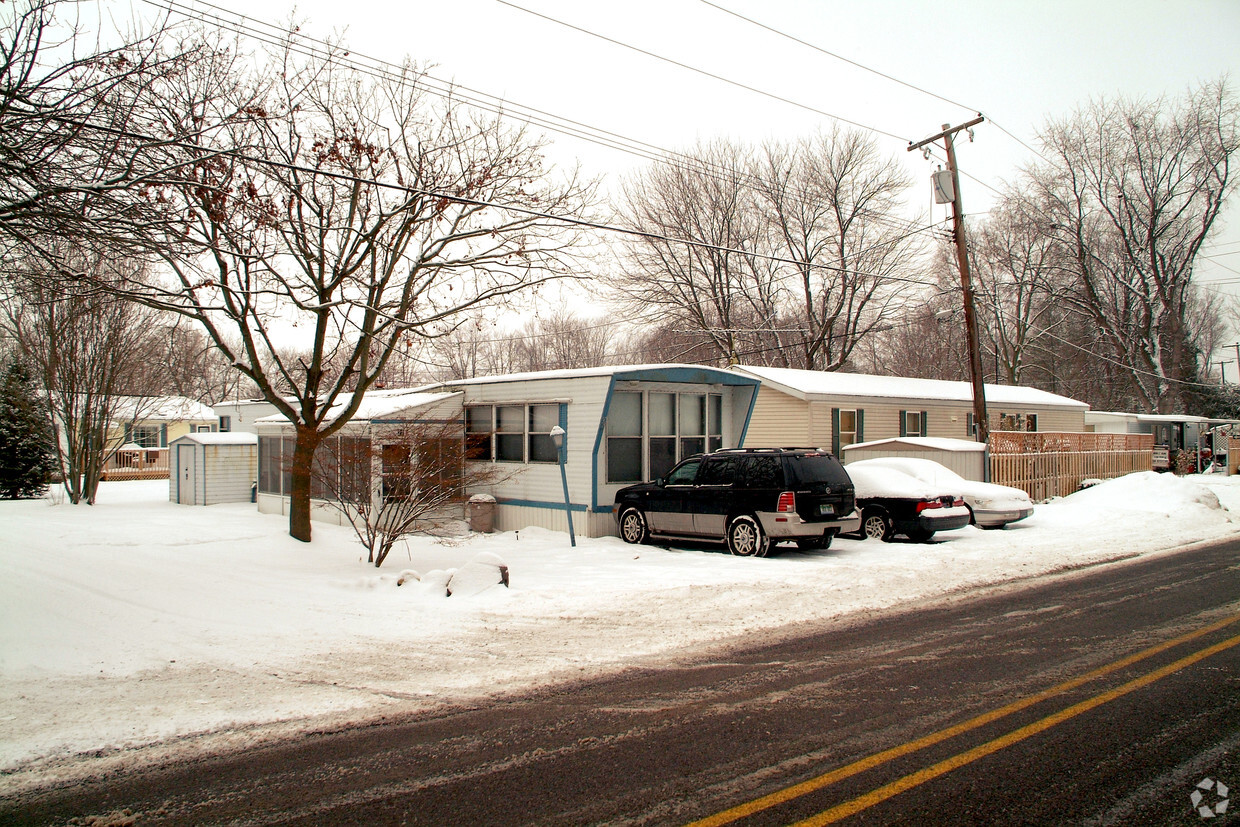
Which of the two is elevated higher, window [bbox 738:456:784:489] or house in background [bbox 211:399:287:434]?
house in background [bbox 211:399:287:434]

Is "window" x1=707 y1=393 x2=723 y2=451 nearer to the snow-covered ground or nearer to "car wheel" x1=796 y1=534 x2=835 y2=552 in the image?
the snow-covered ground

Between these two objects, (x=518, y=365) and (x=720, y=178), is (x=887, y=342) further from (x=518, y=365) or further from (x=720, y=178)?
(x=518, y=365)

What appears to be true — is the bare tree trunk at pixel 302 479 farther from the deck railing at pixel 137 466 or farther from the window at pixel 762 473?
the deck railing at pixel 137 466

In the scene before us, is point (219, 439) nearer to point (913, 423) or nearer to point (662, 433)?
point (662, 433)

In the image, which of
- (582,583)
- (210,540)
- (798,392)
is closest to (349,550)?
(210,540)

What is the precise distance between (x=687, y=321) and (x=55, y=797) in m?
34.2

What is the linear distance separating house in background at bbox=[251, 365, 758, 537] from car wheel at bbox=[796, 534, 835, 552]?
396 centimetres

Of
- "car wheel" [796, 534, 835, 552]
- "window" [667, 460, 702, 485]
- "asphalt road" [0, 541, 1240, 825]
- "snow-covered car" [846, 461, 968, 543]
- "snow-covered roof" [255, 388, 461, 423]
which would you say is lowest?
"asphalt road" [0, 541, 1240, 825]

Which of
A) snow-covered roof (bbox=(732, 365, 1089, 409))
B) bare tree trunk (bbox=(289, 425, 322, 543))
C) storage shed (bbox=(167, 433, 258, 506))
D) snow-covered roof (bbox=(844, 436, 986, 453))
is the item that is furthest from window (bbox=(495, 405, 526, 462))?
storage shed (bbox=(167, 433, 258, 506))

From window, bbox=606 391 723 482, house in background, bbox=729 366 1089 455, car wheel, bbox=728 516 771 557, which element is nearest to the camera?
car wheel, bbox=728 516 771 557

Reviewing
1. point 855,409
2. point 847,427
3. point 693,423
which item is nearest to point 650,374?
point 693,423

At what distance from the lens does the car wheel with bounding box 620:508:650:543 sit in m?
14.2

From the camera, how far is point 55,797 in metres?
4.17

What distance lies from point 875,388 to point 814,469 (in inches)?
489
